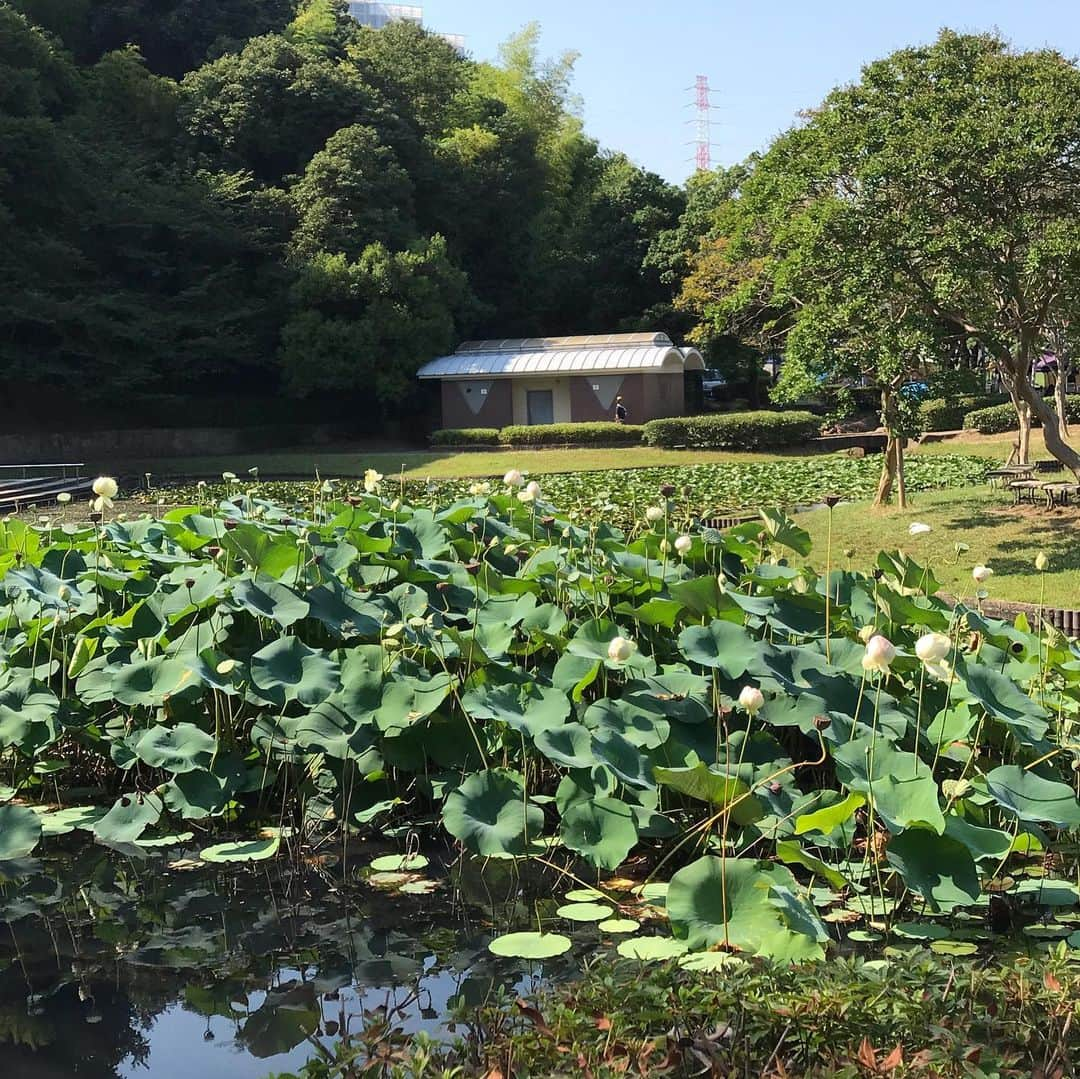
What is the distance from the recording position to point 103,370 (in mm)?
23406

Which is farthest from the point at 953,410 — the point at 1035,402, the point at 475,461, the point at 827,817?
the point at 827,817

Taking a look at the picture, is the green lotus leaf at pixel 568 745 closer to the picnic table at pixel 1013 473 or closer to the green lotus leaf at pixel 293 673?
the green lotus leaf at pixel 293 673

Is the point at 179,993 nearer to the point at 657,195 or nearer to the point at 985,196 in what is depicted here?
the point at 985,196

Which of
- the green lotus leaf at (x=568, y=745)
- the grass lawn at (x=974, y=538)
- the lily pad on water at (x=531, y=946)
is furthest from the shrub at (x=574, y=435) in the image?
the lily pad on water at (x=531, y=946)

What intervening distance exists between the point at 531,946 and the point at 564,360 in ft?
80.8

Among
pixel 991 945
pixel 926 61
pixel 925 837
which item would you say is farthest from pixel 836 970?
pixel 926 61

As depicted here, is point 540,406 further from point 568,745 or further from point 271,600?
point 568,745

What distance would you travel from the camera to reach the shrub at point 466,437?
23656 mm

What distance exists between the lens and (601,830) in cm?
268

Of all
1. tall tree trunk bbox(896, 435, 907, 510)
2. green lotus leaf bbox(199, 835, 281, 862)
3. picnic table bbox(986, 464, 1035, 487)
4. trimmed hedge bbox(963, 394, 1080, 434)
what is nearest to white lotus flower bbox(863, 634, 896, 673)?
green lotus leaf bbox(199, 835, 281, 862)

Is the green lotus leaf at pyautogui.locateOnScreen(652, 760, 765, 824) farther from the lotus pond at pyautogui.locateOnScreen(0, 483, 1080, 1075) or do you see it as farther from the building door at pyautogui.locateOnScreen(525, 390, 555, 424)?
the building door at pyautogui.locateOnScreen(525, 390, 555, 424)

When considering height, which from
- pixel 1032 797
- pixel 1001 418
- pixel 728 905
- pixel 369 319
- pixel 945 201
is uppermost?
pixel 369 319

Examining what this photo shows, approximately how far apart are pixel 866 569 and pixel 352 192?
19720 mm

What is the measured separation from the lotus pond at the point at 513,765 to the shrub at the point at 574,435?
18776 millimetres
